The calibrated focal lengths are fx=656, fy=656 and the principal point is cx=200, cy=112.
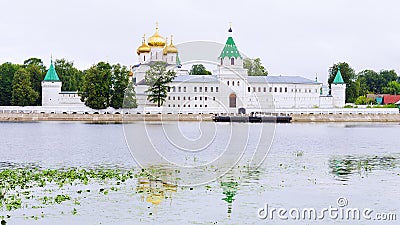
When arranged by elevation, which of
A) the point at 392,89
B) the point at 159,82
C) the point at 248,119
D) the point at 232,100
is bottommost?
the point at 248,119

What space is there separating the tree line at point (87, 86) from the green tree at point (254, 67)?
16.7 metres

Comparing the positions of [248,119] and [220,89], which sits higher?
[220,89]

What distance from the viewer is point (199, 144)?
27.4 m

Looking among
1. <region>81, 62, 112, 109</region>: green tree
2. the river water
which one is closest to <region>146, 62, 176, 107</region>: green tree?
<region>81, 62, 112, 109</region>: green tree

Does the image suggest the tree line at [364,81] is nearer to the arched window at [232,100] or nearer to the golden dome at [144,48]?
the arched window at [232,100]

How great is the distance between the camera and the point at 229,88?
60.6 metres

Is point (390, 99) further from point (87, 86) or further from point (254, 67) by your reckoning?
point (87, 86)

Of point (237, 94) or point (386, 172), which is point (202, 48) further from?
point (237, 94)

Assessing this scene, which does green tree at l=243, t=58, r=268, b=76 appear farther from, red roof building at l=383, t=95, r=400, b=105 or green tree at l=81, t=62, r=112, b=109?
green tree at l=81, t=62, r=112, b=109

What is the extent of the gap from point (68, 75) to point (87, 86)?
16067 mm

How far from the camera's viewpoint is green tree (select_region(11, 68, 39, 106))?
2146 inches

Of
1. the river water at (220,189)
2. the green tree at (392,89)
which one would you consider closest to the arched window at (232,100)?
the green tree at (392,89)

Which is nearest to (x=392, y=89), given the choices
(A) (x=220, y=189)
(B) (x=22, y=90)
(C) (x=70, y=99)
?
(C) (x=70, y=99)

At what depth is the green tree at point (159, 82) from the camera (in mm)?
53138
